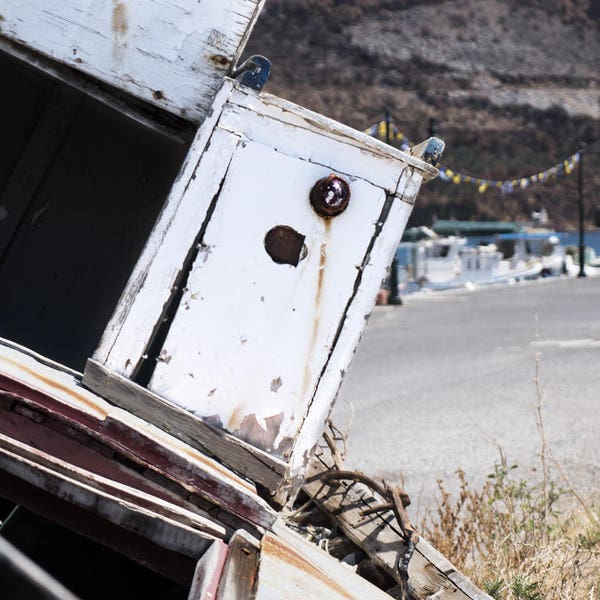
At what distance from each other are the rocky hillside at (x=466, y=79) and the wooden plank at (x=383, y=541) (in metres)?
52.6

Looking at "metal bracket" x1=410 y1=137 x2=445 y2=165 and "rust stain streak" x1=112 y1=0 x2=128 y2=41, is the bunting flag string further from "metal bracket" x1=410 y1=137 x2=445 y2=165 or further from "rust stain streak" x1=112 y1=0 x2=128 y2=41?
"rust stain streak" x1=112 y1=0 x2=128 y2=41

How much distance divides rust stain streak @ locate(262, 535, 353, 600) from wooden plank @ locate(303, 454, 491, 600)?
46 cm

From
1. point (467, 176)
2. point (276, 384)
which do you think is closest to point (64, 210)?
point (276, 384)

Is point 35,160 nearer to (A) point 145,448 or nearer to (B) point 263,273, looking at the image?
(B) point 263,273

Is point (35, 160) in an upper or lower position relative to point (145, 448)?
upper

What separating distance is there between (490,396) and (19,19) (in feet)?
19.0

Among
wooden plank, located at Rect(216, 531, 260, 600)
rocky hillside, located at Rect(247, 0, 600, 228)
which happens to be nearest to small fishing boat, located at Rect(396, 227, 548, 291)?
rocky hillside, located at Rect(247, 0, 600, 228)

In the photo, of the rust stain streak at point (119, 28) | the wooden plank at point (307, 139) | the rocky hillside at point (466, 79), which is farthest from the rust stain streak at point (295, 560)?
the rocky hillside at point (466, 79)

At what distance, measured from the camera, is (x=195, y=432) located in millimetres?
2043

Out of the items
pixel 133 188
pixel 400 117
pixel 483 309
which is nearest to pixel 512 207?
pixel 400 117

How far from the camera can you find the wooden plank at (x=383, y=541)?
7.62ft

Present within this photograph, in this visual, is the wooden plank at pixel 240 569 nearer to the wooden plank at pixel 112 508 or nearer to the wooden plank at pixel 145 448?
the wooden plank at pixel 112 508

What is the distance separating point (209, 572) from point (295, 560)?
594mm

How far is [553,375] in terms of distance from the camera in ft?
26.7
